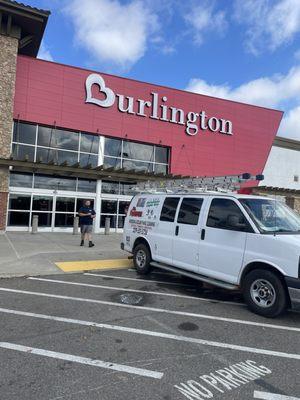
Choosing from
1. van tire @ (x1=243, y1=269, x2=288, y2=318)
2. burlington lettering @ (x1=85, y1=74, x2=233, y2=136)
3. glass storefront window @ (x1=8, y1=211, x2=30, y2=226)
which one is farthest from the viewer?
burlington lettering @ (x1=85, y1=74, x2=233, y2=136)

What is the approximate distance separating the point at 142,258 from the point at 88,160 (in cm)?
1324

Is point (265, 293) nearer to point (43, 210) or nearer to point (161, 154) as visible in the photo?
point (43, 210)

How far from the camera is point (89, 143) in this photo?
72.1ft

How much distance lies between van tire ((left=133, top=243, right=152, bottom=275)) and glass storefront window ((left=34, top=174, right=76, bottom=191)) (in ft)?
38.7

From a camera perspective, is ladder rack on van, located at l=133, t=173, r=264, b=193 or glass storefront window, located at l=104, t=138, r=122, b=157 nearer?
ladder rack on van, located at l=133, t=173, r=264, b=193

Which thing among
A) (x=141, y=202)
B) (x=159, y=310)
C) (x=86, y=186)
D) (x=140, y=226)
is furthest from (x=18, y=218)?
(x=159, y=310)

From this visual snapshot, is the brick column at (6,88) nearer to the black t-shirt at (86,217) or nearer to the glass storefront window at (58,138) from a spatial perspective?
the glass storefront window at (58,138)

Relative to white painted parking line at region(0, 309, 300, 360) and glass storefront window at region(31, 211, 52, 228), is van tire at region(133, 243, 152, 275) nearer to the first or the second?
white painted parking line at region(0, 309, 300, 360)

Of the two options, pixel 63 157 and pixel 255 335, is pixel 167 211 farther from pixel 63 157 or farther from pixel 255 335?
pixel 63 157

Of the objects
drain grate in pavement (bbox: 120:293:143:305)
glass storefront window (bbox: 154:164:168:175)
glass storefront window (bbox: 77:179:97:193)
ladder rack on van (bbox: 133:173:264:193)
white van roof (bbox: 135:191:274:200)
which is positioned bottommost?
drain grate in pavement (bbox: 120:293:143:305)

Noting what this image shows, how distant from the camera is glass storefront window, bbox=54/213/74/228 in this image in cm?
2056

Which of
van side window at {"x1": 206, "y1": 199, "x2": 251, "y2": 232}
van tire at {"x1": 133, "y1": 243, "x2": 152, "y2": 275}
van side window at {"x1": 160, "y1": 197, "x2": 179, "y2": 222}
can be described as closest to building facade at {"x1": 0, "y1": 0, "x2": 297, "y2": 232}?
van tire at {"x1": 133, "y1": 243, "x2": 152, "y2": 275}

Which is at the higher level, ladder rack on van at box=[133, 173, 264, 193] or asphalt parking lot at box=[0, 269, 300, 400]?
ladder rack on van at box=[133, 173, 264, 193]

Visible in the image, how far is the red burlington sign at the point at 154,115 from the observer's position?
20.6 meters
